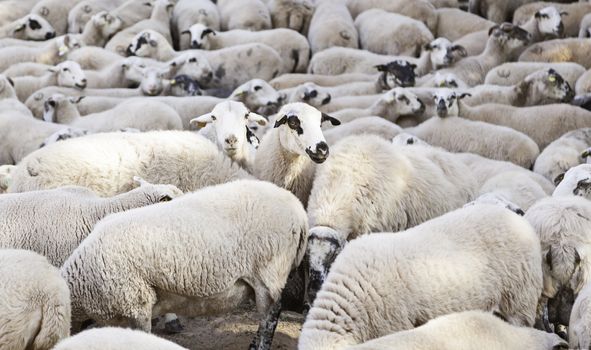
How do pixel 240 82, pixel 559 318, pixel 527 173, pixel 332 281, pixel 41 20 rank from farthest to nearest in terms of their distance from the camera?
1. pixel 41 20
2. pixel 240 82
3. pixel 527 173
4. pixel 559 318
5. pixel 332 281

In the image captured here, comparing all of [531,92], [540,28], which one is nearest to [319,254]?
[531,92]

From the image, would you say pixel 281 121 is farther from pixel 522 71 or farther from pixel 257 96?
pixel 522 71

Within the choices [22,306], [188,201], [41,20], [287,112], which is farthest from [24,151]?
[41,20]

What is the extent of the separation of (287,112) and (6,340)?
10.1ft

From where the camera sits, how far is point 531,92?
1179cm

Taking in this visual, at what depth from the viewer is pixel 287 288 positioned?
7168 millimetres

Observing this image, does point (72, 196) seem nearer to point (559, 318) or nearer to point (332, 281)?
point (332, 281)

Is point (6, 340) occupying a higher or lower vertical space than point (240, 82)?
higher

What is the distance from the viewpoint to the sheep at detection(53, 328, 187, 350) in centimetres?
420

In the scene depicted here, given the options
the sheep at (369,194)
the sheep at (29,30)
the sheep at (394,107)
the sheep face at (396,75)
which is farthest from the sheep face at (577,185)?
the sheep at (29,30)

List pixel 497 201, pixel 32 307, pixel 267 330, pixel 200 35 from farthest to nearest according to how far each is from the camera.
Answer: pixel 200 35, pixel 497 201, pixel 267 330, pixel 32 307

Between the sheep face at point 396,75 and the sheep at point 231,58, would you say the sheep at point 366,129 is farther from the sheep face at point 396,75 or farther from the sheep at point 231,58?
the sheep at point 231,58

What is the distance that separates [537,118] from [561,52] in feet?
9.59

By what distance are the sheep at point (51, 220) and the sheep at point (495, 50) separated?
7830 millimetres
